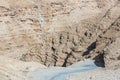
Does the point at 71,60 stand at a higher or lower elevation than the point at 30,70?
lower

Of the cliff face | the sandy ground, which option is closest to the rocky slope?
the cliff face

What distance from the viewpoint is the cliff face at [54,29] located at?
3094cm

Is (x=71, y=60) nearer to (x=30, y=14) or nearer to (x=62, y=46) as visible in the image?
(x=62, y=46)

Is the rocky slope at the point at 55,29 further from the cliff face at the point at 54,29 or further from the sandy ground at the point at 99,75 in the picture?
the sandy ground at the point at 99,75

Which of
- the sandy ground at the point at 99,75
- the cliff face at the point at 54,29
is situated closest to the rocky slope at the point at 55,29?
Answer: the cliff face at the point at 54,29

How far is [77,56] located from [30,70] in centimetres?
702

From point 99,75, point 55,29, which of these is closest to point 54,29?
point 55,29

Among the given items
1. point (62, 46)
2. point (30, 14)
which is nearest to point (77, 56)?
point (62, 46)

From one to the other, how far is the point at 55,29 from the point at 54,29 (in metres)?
0.09

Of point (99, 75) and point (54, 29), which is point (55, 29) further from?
point (99, 75)

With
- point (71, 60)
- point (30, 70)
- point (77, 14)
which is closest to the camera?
point (30, 70)

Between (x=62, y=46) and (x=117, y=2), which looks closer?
(x=62, y=46)

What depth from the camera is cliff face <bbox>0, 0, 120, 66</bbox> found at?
3094 centimetres

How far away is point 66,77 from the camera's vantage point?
22.4 meters
